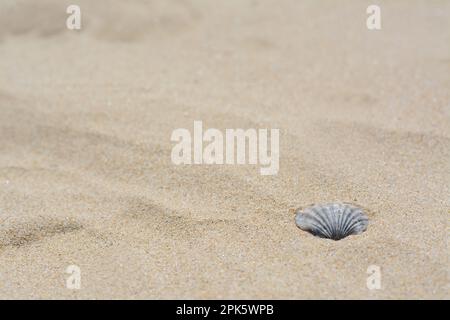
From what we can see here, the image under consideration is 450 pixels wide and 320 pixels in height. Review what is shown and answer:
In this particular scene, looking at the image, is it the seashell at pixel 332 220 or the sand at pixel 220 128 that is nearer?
the sand at pixel 220 128

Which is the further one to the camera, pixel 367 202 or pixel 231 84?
pixel 231 84

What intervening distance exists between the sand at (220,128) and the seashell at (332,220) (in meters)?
0.04

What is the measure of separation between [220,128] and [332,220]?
885mm

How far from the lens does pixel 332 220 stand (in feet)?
7.48

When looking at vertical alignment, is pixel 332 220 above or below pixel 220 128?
below

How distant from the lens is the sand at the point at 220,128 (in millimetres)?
2113

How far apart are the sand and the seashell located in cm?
4

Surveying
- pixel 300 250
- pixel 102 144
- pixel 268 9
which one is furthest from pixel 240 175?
pixel 268 9

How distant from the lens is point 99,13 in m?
4.04

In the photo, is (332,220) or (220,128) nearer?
(332,220)

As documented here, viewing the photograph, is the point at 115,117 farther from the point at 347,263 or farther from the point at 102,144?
the point at 347,263

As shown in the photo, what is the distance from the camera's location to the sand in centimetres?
211

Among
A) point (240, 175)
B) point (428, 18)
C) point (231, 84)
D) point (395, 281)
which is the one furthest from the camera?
point (428, 18)

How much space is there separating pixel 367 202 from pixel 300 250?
411 millimetres
